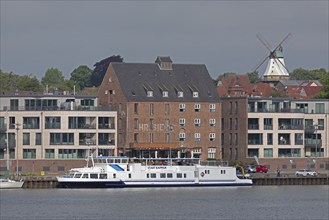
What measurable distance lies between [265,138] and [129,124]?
17.9 meters

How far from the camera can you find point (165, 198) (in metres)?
120

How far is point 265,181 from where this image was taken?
14188 cm

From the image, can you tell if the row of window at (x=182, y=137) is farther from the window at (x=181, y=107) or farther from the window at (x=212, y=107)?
the window at (x=212, y=107)

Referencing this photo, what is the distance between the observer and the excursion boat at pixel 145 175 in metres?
134

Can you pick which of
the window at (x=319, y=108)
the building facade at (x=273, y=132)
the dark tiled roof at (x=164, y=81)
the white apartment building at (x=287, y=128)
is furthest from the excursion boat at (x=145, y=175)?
the window at (x=319, y=108)

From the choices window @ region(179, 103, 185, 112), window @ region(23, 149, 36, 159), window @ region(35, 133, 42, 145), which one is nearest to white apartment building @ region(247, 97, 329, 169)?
window @ region(179, 103, 185, 112)

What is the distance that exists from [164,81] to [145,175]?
2354 centimetres

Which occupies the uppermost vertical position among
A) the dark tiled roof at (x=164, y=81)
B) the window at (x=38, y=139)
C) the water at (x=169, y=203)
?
the dark tiled roof at (x=164, y=81)

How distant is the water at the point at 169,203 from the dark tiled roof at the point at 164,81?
21.5m

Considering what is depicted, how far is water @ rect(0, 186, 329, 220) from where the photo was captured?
101312mm

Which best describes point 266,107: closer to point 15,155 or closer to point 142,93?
point 142,93

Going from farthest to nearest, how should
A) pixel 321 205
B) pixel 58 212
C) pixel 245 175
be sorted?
pixel 245 175 < pixel 321 205 < pixel 58 212

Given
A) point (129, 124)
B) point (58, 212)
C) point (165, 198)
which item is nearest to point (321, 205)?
point (165, 198)

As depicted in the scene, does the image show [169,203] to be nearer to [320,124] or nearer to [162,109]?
[162,109]
